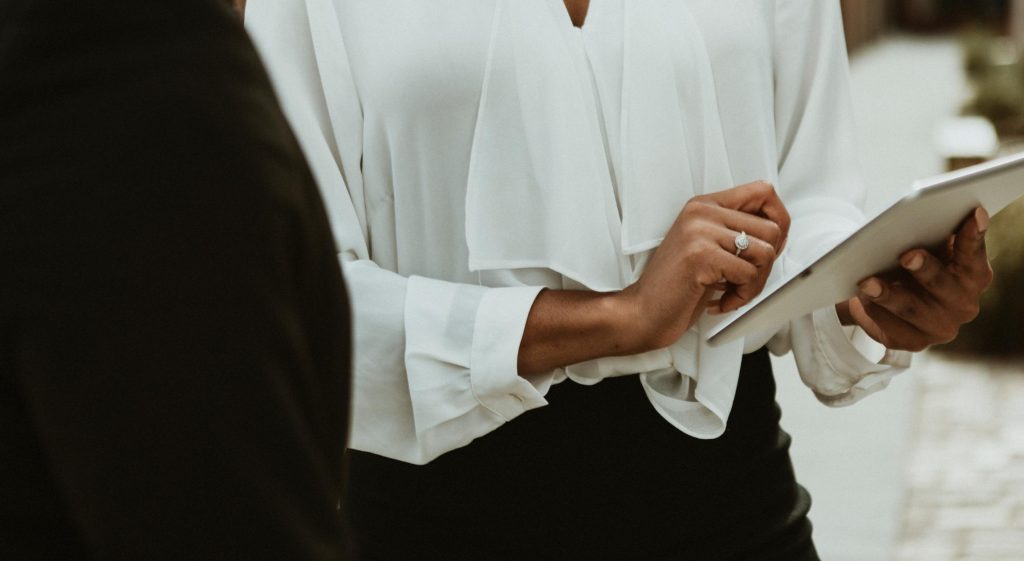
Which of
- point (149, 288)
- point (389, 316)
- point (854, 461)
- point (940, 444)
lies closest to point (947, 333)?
point (389, 316)

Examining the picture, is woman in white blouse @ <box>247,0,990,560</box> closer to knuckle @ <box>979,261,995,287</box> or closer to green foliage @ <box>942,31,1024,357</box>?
knuckle @ <box>979,261,995,287</box>

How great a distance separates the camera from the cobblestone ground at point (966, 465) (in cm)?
461

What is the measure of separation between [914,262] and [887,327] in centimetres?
15

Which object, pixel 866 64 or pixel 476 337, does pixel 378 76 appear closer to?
pixel 476 337

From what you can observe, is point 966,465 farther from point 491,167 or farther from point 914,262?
point 491,167

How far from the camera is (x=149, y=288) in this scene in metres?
0.58

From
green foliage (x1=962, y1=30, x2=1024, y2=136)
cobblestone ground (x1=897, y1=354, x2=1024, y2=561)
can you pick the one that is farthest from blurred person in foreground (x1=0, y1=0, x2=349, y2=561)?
green foliage (x1=962, y1=30, x2=1024, y2=136)

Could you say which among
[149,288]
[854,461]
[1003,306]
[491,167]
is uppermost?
[149,288]

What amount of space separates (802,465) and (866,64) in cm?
2024

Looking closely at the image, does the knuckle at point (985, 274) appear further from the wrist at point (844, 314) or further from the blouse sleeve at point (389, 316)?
the blouse sleeve at point (389, 316)

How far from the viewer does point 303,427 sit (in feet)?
2.05

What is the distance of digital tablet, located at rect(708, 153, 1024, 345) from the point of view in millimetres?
1223

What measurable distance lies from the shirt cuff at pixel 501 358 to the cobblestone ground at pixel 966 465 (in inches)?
133

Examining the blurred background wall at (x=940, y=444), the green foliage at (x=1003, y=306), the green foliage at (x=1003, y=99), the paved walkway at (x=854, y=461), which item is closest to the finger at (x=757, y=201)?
the paved walkway at (x=854, y=461)
